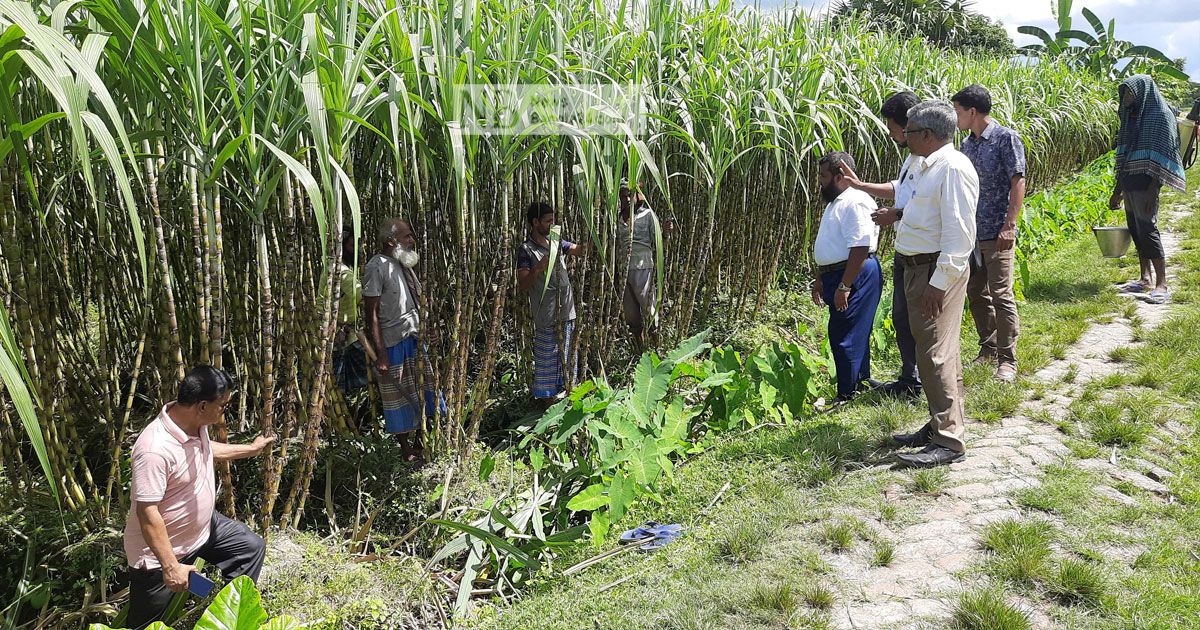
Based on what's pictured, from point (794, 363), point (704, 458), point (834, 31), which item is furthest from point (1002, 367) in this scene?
point (834, 31)

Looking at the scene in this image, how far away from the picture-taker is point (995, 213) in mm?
3512

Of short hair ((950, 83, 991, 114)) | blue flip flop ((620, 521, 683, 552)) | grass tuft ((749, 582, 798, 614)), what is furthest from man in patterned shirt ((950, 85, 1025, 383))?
grass tuft ((749, 582, 798, 614))

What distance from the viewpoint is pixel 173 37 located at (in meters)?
1.67

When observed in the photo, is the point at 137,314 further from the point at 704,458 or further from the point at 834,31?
the point at 834,31

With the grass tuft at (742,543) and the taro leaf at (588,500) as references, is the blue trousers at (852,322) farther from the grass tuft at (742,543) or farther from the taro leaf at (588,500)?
the taro leaf at (588,500)

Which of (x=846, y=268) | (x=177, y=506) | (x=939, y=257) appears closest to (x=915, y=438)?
(x=939, y=257)

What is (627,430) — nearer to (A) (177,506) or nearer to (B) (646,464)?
(B) (646,464)

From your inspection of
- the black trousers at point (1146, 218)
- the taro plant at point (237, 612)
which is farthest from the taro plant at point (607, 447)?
the black trousers at point (1146, 218)

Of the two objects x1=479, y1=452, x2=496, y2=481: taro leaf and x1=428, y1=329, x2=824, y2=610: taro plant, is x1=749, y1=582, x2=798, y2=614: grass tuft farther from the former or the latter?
x1=479, y1=452, x2=496, y2=481: taro leaf

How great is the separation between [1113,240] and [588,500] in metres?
4.29

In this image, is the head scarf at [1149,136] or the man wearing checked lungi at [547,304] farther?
the head scarf at [1149,136]

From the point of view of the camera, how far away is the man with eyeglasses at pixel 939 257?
2559 millimetres

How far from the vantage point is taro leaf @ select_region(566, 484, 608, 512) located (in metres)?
2.48

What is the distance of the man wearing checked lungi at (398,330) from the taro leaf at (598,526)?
628 millimetres
